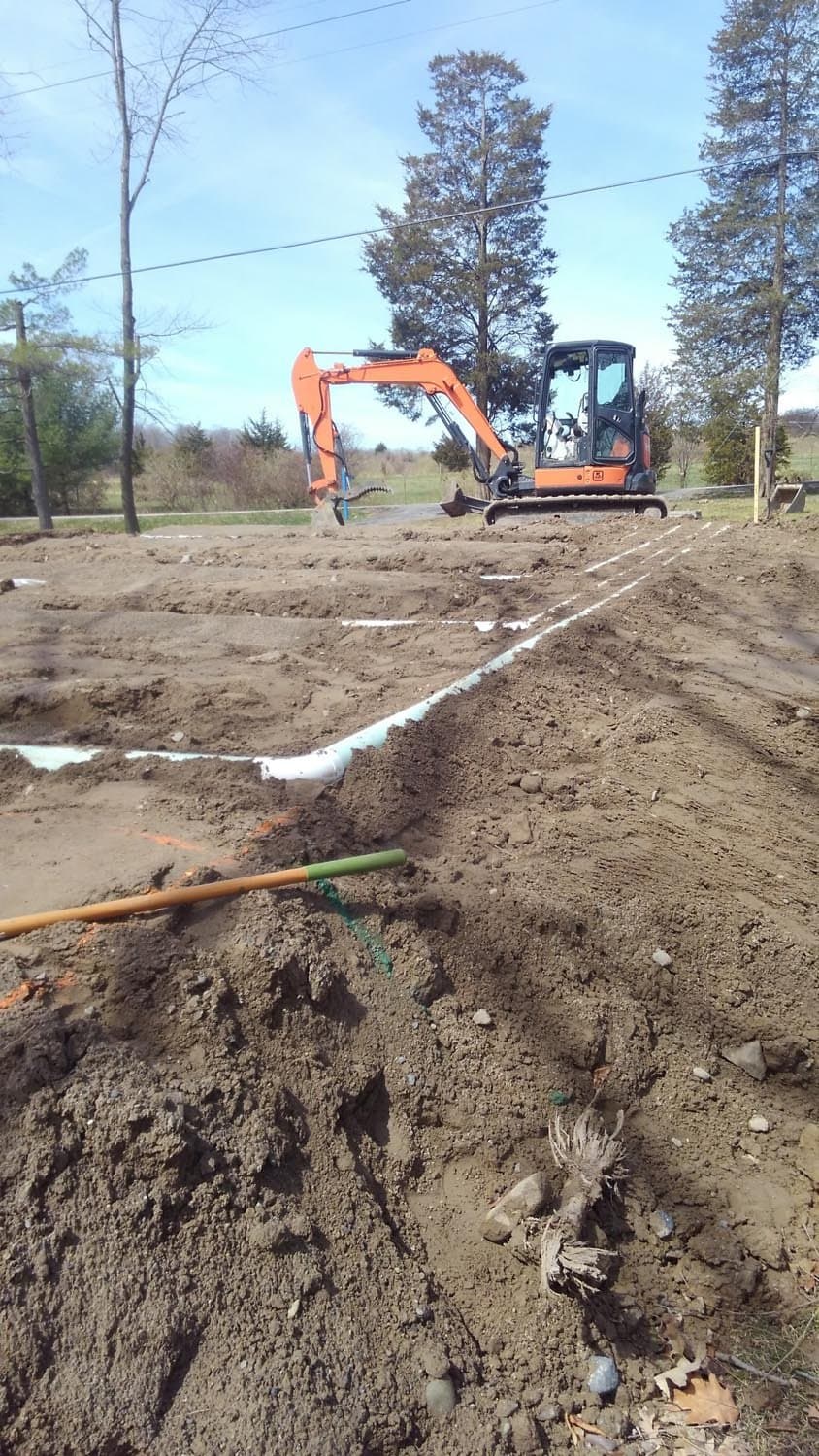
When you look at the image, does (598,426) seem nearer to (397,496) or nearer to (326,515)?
(326,515)

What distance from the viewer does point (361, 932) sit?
2.62 metres

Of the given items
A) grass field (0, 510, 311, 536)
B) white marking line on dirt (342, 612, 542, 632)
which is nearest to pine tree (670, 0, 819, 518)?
grass field (0, 510, 311, 536)

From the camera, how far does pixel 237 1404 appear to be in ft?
5.32

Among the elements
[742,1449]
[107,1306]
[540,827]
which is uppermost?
[540,827]

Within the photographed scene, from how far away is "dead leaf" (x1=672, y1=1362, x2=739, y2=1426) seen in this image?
192 cm

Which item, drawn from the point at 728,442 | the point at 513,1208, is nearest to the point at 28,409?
the point at 513,1208

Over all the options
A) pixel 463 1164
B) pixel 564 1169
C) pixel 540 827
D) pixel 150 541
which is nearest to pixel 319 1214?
pixel 463 1164

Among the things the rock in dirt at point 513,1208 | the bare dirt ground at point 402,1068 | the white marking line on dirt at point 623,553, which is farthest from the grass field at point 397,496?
the rock in dirt at point 513,1208

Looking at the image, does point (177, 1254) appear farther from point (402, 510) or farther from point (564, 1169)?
point (402, 510)

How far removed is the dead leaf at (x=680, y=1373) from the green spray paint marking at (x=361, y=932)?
3.65ft

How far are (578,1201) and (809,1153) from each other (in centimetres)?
84

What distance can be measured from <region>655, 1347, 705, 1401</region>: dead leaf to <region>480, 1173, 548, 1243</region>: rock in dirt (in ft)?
1.38

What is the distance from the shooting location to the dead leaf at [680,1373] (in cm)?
199

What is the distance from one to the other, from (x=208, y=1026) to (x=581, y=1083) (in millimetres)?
1095
